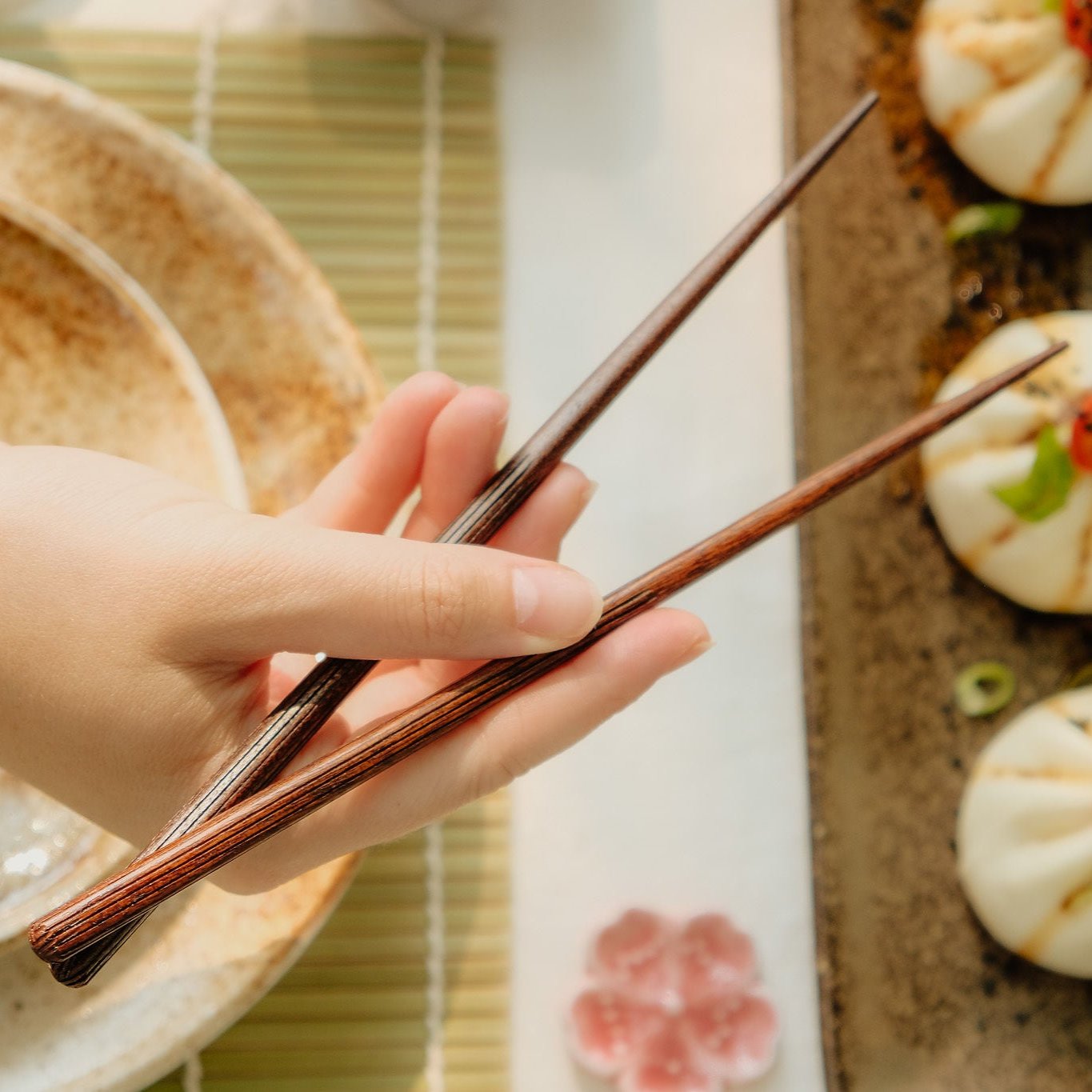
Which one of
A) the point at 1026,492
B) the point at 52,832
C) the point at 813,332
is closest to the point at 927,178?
the point at 813,332

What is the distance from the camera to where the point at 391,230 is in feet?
3.48

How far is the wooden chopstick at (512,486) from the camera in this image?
62 cm

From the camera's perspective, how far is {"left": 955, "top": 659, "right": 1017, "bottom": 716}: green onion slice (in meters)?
1.05

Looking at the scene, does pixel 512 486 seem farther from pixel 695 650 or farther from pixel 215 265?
pixel 215 265

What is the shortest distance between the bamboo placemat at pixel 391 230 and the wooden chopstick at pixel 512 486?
35cm

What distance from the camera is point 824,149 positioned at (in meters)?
0.68

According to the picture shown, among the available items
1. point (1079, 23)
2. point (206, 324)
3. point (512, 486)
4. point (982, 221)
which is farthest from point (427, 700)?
point (1079, 23)

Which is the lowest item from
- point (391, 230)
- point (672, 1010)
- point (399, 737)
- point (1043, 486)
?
point (672, 1010)

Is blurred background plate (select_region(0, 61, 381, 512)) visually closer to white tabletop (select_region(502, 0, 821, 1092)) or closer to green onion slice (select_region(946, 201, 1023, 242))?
white tabletop (select_region(502, 0, 821, 1092))

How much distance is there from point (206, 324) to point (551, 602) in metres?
0.43

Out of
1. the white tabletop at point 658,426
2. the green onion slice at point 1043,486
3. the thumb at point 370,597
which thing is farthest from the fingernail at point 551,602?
the green onion slice at point 1043,486

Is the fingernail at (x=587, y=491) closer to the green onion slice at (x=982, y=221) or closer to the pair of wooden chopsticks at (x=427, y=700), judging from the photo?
the pair of wooden chopsticks at (x=427, y=700)

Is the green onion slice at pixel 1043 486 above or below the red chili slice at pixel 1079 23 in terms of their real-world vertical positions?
below

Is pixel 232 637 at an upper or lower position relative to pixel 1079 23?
lower
